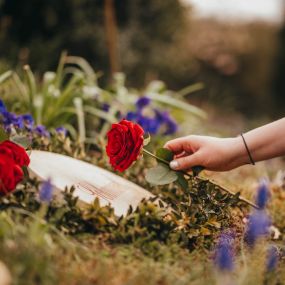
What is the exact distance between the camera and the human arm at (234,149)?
2.00 metres

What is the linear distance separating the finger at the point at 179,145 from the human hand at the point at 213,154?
0.7 inches

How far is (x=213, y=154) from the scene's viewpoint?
1.99 m

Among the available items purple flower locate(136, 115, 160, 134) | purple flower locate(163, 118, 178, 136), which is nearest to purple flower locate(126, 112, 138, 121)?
purple flower locate(136, 115, 160, 134)

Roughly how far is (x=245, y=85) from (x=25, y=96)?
8517mm

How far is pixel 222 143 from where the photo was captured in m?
2.00

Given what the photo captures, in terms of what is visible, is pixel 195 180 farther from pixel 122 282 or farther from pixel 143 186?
pixel 122 282

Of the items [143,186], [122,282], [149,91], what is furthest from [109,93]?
[122,282]

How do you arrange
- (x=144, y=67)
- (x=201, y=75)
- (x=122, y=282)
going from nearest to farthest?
(x=122, y=282) < (x=144, y=67) < (x=201, y=75)

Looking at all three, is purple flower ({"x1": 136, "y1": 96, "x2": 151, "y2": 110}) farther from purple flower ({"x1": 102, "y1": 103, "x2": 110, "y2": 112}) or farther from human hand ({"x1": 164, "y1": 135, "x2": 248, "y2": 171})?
human hand ({"x1": 164, "y1": 135, "x2": 248, "y2": 171})

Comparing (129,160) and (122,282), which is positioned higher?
(129,160)

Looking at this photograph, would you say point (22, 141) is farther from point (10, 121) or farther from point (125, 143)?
point (10, 121)

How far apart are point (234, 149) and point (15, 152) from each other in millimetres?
837

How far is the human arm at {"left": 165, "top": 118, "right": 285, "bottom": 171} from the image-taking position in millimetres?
1996

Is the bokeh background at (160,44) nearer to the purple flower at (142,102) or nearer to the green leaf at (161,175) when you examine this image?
the purple flower at (142,102)
